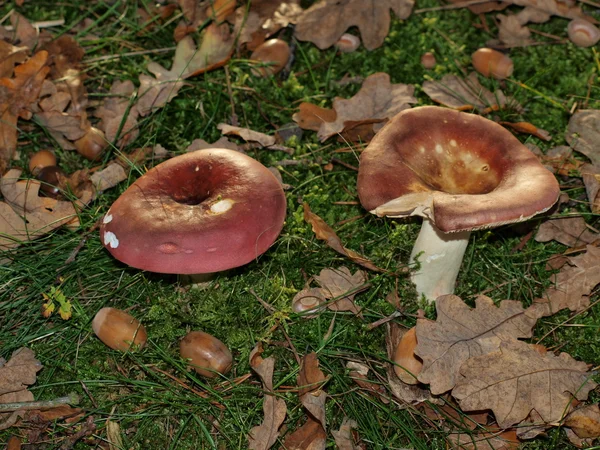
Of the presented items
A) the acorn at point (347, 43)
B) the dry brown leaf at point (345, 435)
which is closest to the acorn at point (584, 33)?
the acorn at point (347, 43)

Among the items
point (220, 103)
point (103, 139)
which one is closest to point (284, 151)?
point (220, 103)

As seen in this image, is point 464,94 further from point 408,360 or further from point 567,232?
point 408,360

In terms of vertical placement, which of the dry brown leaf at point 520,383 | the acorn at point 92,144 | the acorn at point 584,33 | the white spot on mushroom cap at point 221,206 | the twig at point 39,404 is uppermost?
the white spot on mushroom cap at point 221,206

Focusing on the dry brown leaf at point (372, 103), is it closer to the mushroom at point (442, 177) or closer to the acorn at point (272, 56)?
the acorn at point (272, 56)

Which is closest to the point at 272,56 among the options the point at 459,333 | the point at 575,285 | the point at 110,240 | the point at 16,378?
the point at 110,240

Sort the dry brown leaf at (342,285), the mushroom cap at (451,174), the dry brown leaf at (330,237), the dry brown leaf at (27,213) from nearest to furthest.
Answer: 1. the mushroom cap at (451,174)
2. the dry brown leaf at (342,285)
3. the dry brown leaf at (330,237)
4. the dry brown leaf at (27,213)

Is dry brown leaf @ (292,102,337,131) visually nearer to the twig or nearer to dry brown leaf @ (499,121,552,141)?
dry brown leaf @ (499,121,552,141)

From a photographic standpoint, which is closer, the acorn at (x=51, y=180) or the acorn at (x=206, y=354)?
the acorn at (x=206, y=354)

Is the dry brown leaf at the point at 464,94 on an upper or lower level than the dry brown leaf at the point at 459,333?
upper
